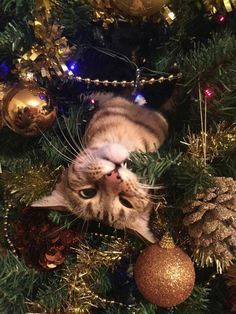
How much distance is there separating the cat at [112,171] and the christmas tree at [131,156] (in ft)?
0.05

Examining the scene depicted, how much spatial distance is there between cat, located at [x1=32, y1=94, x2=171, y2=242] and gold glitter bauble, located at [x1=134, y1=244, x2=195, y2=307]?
0.04 meters

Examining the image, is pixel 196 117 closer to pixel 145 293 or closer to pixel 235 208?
pixel 235 208

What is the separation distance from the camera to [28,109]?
0.53 m

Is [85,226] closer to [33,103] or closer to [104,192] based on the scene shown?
[104,192]

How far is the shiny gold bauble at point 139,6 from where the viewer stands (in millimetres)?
501

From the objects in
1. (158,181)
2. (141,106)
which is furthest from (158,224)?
(141,106)

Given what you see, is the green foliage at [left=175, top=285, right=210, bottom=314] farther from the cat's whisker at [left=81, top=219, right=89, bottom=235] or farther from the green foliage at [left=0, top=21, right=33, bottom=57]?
the green foliage at [left=0, top=21, right=33, bottom=57]

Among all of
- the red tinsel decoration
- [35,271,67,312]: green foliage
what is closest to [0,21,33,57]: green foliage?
the red tinsel decoration

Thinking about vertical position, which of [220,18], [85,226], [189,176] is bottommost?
[85,226]

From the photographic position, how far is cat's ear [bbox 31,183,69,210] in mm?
581

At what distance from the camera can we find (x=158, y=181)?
54 cm

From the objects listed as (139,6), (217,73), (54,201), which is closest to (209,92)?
(217,73)

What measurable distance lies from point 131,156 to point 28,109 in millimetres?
150

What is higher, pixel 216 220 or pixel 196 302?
pixel 216 220
